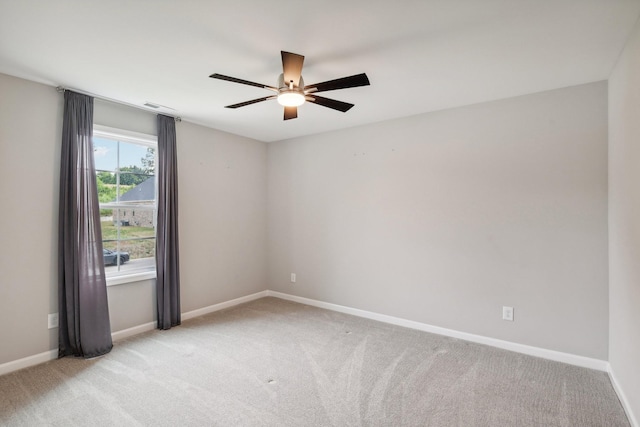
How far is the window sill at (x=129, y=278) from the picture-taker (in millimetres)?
3312

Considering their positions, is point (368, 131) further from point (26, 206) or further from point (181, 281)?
point (26, 206)

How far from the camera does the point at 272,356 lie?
2.97 metres

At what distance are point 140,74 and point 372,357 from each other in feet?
A: 10.4

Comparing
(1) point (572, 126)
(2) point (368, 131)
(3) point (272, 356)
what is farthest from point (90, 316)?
(1) point (572, 126)

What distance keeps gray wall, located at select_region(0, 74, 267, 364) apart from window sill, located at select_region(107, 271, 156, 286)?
8cm

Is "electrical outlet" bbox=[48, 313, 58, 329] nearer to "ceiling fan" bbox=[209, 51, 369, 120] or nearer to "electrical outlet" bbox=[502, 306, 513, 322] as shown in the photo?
"ceiling fan" bbox=[209, 51, 369, 120]

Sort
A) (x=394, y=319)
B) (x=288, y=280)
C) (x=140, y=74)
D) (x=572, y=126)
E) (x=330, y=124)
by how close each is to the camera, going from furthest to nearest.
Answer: (x=288, y=280), (x=330, y=124), (x=394, y=319), (x=572, y=126), (x=140, y=74)

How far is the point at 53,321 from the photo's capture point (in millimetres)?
2891

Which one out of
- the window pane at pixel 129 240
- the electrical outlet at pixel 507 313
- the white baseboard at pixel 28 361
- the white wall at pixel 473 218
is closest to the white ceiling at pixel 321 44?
the white wall at pixel 473 218

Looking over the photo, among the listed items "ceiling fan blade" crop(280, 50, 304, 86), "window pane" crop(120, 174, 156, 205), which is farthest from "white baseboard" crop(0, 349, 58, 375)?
"ceiling fan blade" crop(280, 50, 304, 86)

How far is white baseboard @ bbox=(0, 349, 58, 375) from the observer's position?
2623mm

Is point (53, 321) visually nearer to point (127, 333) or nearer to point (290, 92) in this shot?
point (127, 333)

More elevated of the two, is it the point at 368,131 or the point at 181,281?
the point at 368,131

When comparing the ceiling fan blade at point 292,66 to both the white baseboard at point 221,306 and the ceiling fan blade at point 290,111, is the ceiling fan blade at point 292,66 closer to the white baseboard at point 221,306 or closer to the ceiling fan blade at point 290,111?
the ceiling fan blade at point 290,111
